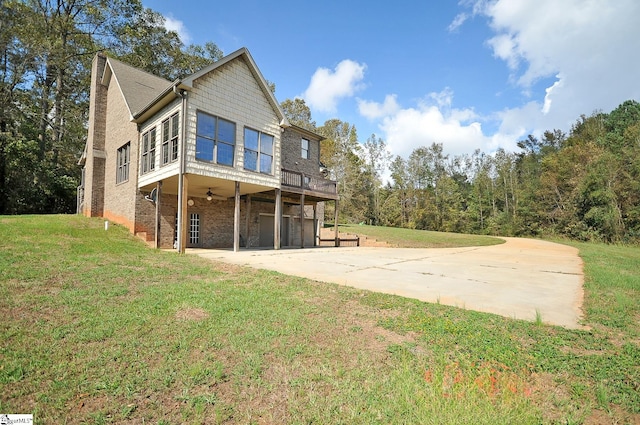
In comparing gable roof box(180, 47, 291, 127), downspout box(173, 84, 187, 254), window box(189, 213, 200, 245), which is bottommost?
window box(189, 213, 200, 245)

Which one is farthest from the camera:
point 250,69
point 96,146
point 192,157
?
point 96,146

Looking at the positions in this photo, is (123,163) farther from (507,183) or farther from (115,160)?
(507,183)

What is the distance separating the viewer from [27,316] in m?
3.71

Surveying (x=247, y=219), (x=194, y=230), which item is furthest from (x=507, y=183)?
(x=194, y=230)

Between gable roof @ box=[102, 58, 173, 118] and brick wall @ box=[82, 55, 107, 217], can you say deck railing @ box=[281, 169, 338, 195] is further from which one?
brick wall @ box=[82, 55, 107, 217]

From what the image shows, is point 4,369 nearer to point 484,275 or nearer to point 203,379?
point 203,379

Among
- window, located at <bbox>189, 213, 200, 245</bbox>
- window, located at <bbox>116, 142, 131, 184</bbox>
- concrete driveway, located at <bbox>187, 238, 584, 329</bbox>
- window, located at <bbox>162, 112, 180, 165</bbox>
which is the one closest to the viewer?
concrete driveway, located at <bbox>187, 238, 584, 329</bbox>

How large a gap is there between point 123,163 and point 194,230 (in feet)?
15.2

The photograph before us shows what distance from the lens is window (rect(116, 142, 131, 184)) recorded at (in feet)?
47.0

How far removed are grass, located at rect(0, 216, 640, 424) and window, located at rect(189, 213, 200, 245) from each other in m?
9.99

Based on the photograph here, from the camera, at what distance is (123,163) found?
48.1 ft

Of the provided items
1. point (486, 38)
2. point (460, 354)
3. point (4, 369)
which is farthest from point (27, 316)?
point (486, 38)

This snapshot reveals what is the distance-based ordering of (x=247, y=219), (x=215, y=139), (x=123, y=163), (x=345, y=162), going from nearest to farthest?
1. (x=215, y=139)
2. (x=123, y=163)
3. (x=247, y=219)
4. (x=345, y=162)

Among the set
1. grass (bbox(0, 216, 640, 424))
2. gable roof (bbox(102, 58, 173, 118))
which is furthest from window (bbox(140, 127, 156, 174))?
grass (bbox(0, 216, 640, 424))
